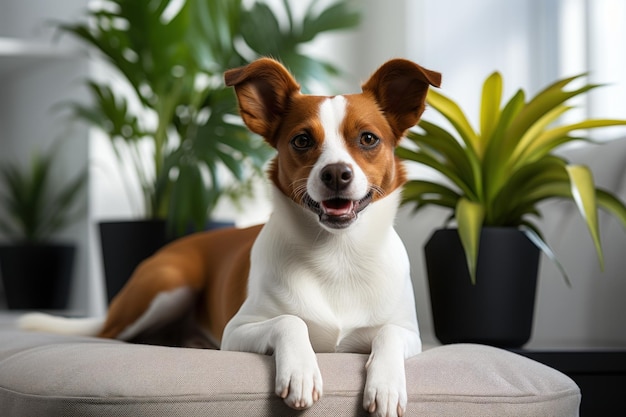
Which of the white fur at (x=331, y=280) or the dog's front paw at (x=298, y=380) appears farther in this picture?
the white fur at (x=331, y=280)

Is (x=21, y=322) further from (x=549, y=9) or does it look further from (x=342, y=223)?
(x=549, y=9)

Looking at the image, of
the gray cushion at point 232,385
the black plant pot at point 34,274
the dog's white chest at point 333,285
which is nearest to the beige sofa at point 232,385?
the gray cushion at point 232,385

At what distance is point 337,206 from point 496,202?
0.63 meters

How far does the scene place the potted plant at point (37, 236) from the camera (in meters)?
3.68

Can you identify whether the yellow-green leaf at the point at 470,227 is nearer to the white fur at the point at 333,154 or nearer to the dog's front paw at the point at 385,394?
the white fur at the point at 333,154

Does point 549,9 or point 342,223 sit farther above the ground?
point 549,9

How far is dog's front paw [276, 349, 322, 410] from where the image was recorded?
3.93 feet

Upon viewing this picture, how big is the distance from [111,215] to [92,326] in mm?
1598

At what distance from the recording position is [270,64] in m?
1.56

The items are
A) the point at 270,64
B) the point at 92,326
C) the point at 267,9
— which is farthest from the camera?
the point at 267,9

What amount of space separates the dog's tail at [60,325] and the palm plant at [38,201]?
1.60m

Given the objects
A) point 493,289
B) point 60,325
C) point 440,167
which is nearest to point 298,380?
point 493,289

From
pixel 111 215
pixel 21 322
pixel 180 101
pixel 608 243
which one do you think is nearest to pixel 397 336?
pixel 608 243

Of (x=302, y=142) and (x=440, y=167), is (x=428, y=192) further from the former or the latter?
(x=302, y=142)
